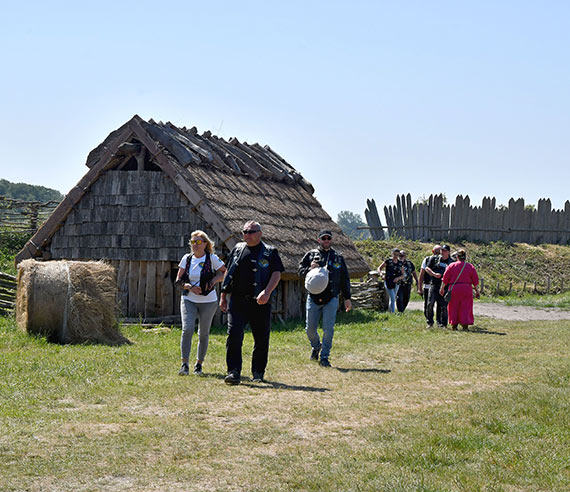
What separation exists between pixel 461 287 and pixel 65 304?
8.12 m

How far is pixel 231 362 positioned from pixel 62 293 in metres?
4.59

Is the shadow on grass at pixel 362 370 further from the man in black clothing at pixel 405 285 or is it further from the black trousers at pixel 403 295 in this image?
the black trousers at pixel 403 295

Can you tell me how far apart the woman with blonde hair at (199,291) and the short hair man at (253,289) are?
12.3 inches

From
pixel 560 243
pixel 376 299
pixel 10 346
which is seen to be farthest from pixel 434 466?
pixel 560 243

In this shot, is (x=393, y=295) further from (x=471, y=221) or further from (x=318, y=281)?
(x=471, y=221)

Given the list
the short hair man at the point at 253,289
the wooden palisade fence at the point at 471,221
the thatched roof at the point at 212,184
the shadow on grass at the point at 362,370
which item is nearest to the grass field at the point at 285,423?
the shadow on grass at the point at 362,370

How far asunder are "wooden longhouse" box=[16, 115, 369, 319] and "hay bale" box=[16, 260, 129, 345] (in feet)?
12.1

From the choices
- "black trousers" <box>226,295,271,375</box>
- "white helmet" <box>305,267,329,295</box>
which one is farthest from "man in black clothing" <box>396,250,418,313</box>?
"black trousers" <box>226,295,271,375</box>

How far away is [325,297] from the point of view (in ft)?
36.1

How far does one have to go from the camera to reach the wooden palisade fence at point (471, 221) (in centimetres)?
3500

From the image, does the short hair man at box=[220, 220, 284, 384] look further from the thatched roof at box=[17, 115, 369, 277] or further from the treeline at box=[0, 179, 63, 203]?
the treeline at box=[0, 179, 63, 203]

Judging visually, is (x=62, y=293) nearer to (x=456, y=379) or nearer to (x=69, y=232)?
(x=69, y=232)

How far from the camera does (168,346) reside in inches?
486

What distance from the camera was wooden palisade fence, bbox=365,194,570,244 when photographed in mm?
35000
